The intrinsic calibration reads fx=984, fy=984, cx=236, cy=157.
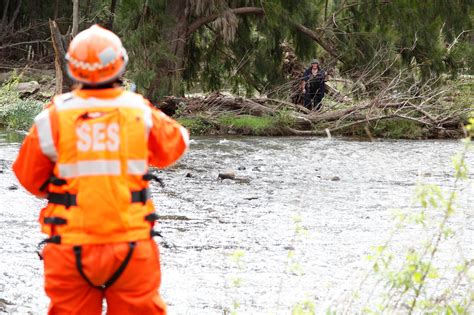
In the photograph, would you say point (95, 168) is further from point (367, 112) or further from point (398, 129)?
Answer: point (398, 129)

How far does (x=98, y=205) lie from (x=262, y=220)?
6.67m

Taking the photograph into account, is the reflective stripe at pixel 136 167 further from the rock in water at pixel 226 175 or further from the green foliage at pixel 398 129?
the green foliage at pixel 398 129

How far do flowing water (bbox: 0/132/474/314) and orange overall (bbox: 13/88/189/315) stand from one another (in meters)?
0.74

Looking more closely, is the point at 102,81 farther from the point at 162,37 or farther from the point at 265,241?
the point at 162,37

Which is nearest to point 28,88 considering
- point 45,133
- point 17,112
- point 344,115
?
point 17,112

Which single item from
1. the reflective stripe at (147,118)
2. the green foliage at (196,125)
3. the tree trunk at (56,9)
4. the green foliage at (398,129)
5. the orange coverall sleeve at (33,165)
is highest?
the reflective stripe at (147,118)

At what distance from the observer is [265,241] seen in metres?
9.11

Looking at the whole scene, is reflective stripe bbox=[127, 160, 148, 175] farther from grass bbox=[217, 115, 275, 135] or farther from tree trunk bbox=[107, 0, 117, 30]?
tree trunk bbox=[107, 0, 117, 30]

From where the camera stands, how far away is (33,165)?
3945mm

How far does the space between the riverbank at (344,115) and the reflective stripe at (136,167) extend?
1582 cm

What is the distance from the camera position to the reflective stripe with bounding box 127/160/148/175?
3812mm

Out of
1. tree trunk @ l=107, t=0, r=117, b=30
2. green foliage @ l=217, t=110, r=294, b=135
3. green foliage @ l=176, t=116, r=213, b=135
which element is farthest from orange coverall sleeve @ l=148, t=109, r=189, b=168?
tree trunk @ l=107, t=0, r=117, b=30

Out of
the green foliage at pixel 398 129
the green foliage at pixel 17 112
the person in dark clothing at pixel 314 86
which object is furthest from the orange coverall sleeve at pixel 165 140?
the person in dark clothing at pixel 314 86

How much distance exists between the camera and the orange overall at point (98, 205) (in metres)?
3.72
